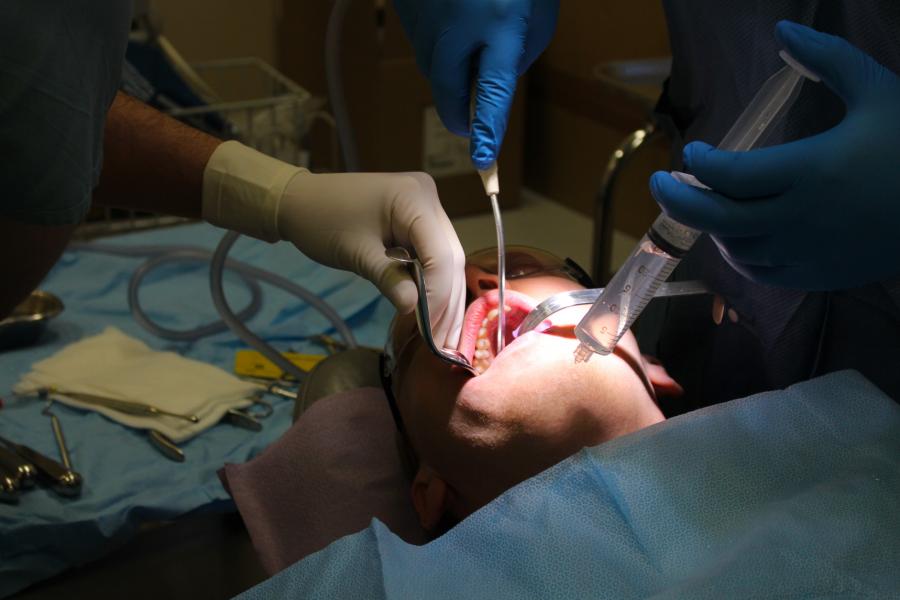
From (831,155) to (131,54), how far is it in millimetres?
1961

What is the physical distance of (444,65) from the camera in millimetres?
1400

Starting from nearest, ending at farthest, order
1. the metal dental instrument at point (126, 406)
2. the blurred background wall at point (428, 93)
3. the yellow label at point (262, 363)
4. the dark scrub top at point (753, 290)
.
Result: the dark scrub top at point (753, 290), the metal dental instrument at point (126, 406), the yellow label at point (262, 363), the blurred background wall at point (428, 93)

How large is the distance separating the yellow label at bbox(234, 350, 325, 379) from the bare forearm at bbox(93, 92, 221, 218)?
44cm

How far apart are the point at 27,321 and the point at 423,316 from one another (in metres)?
1.13

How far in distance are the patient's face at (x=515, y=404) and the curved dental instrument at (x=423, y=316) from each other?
0.03 metres

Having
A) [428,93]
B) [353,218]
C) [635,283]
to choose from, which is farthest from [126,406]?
[428,93]

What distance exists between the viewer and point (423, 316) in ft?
4.15

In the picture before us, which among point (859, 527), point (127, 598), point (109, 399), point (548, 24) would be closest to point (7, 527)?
point (127, 598)

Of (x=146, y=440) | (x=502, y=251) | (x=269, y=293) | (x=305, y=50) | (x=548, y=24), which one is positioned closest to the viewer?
(x=502, y=251)

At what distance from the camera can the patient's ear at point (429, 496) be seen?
1.40 meters

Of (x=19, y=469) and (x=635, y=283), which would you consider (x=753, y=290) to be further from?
(x=19, y=469)

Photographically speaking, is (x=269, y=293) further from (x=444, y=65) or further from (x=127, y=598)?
(x=444, y=65)

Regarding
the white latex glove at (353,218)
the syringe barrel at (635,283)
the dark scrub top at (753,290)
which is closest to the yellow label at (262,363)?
the white latex glove at (353,218)

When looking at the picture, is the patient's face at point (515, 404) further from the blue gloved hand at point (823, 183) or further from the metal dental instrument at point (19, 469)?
the metal dental instrument at point (19, 469)
